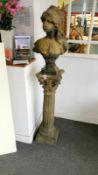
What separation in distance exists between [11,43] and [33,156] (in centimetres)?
124

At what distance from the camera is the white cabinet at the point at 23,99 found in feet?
5.53

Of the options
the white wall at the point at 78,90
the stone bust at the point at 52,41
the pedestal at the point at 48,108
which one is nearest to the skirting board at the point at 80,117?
the white wall at the point at 78,90

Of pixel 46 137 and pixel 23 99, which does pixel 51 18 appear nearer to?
pixel 23 99

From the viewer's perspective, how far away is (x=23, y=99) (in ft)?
5.89

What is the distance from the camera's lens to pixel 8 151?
6.28ft

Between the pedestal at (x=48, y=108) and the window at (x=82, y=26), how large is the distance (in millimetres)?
521

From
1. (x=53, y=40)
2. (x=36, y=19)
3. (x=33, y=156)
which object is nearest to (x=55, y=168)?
(x=33, y=156)

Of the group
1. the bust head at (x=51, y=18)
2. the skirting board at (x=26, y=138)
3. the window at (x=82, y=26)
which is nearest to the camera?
the bust head at (x=51, y=18)

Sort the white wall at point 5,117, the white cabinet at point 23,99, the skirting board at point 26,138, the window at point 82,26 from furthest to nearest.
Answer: the skirting board at point 26,138
the window at point 82,26
the white cabinet at point 23,99
the white wall at point 5,117

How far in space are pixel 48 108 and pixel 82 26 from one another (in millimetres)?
1043

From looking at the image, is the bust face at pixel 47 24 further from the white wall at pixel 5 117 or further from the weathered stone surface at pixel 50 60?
the white wall at pixel 5 117

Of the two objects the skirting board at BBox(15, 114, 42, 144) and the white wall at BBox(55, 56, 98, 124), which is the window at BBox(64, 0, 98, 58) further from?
the skirting board at BBox(15, 114, 42, 144)

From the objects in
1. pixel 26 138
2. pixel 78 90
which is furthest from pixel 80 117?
pixel 26 138

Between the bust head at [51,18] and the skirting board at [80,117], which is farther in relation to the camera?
the skirting board at [80,117]
